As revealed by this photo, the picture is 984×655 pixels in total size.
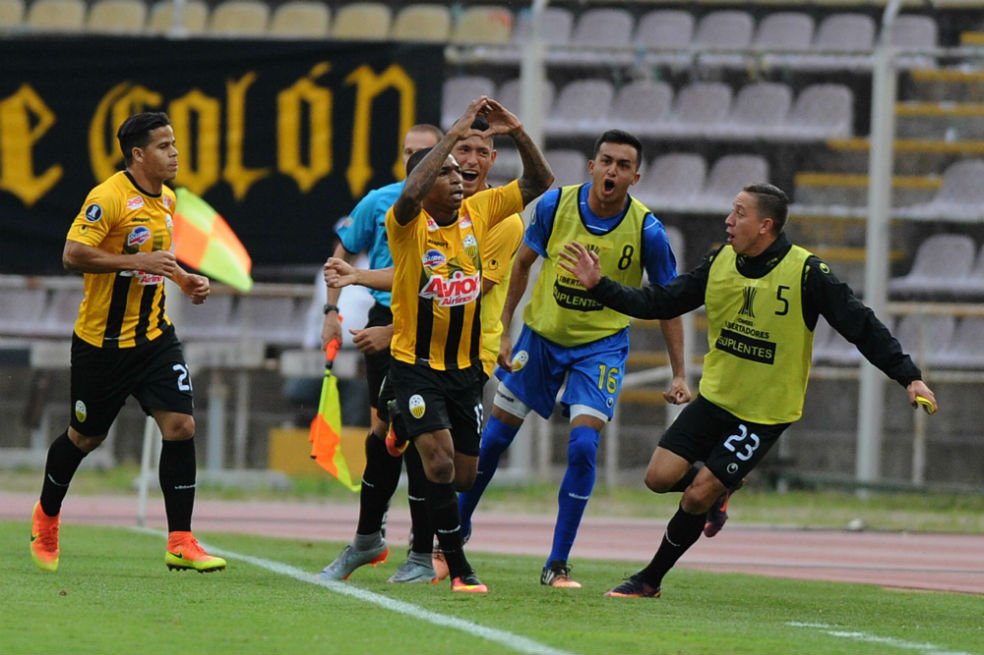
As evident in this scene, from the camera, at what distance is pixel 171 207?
8898mm

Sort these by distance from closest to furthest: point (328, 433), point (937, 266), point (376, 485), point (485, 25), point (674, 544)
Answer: point (674, 544) → point (376, 485) → point (328, 433) → point (937, 266) → point (485, 25)

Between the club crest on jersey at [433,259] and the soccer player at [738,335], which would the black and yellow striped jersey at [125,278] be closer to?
the club crest on jersey at [433,259]

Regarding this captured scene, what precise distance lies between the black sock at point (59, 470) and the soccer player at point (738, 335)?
2.63 meters

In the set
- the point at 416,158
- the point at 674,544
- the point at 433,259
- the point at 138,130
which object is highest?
the point at 138,130

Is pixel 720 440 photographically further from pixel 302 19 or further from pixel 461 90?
pixel 302 19

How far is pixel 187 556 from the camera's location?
8.61 m

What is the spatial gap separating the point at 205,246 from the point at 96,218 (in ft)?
14.3

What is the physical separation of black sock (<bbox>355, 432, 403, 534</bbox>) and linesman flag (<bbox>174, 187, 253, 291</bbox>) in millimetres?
3705

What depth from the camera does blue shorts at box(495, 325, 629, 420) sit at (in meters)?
9.19

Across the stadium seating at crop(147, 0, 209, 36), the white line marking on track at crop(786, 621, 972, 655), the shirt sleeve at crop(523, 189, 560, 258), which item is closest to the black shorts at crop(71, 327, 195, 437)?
the shirt sleeve at crop(523, 189, 560, 258)

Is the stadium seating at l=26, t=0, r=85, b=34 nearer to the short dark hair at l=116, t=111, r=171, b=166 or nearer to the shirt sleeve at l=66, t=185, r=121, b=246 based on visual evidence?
the short dark hair at l=116, t=111, r=171, b=166

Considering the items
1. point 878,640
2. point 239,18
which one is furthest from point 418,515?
point 239,18

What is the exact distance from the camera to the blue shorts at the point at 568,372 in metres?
9.19

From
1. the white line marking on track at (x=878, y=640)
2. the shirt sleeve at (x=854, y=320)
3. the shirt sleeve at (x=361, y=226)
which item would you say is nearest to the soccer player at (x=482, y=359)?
the shirt sleeve at (x=361, y=226)
